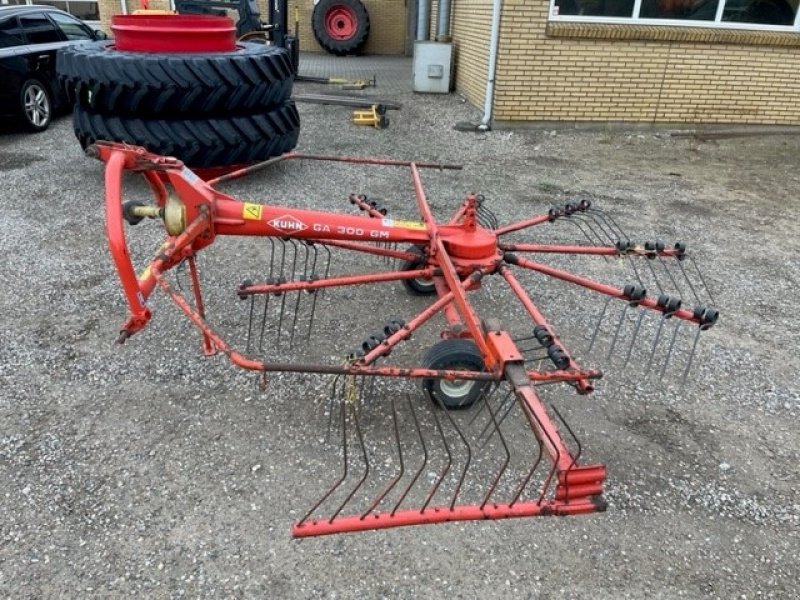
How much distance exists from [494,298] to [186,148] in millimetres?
2956

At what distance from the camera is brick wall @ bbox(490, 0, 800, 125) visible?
313 inches

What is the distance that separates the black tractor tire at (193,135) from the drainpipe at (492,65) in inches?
139

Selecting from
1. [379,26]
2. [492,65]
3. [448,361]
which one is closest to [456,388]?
[448,361]

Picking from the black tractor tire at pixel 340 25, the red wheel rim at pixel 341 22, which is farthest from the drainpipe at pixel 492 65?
the red wheel rim at pixel 341 22

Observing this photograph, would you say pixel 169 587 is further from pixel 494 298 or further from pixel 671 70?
pixel 671 70

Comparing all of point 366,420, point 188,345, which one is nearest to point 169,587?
point 366,420

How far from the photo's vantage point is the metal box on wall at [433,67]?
411 inches

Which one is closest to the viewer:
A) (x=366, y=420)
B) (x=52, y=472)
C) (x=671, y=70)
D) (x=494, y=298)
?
(x=52, y=472)

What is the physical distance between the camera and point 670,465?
278cm

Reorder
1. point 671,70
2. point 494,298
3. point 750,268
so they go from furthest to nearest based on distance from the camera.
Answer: point 671,70 < point 750,268 < point 494,298

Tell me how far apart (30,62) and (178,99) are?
3.39 m

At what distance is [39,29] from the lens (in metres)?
7.82

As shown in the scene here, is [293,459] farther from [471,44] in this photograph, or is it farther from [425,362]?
[471,44]

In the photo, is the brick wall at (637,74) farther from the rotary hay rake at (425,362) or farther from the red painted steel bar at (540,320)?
the red painted steel bar at (540,320)
